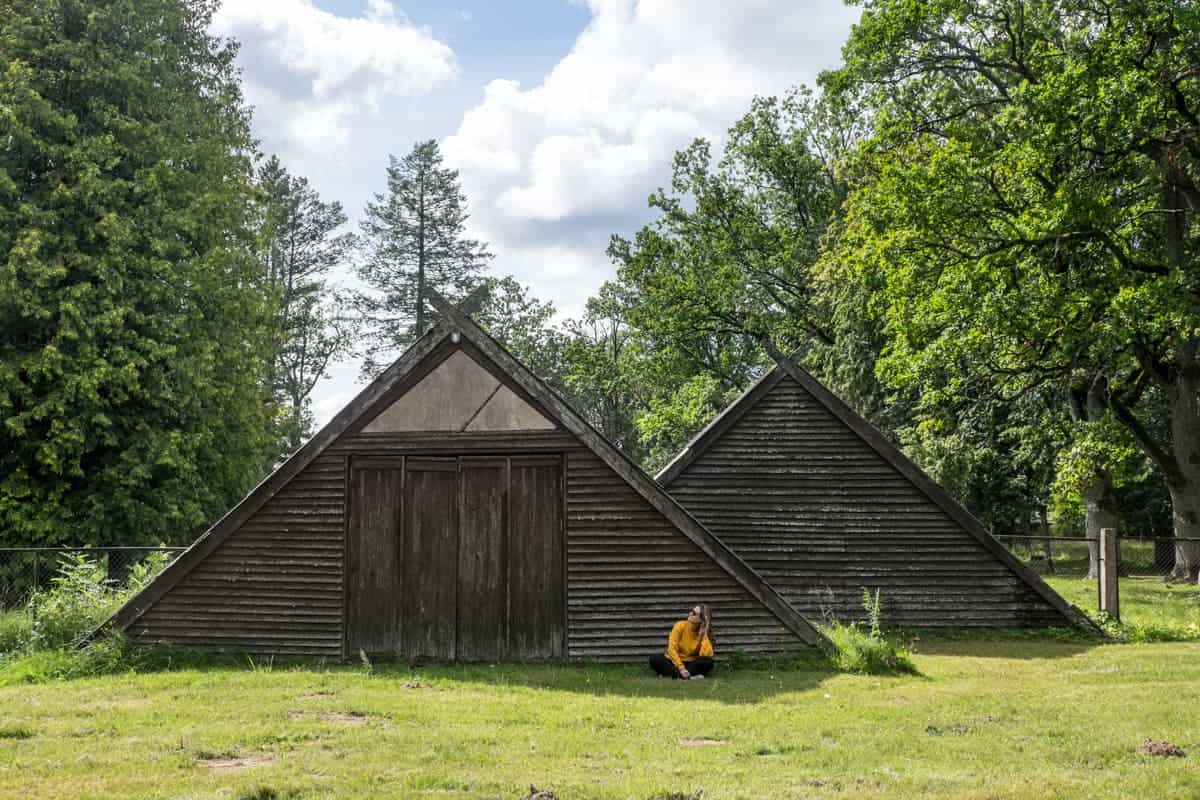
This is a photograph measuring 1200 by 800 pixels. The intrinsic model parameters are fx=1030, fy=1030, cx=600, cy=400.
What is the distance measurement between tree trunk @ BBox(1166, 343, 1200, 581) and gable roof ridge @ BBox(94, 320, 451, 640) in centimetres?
1896

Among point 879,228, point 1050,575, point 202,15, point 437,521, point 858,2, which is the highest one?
point 202,15

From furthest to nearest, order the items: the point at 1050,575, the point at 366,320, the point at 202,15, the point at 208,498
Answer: the point at 366,320, the point at 1050,575, the point at 202,15, the point at 208,498

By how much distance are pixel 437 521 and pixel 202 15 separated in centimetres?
2367

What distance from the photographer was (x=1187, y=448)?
2494 centimetres

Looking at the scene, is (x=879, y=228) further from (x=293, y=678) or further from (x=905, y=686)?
(x=293, y=678)

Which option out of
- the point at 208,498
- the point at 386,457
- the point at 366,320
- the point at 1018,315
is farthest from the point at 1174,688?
the point at 366,320

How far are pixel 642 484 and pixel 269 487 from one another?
513 cm

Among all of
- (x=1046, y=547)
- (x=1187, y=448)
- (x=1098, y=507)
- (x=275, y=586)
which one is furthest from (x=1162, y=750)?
(x=1046, y=547)

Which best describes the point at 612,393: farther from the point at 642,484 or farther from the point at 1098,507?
the point at 642,484

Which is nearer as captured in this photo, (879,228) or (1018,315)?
(1018,315)

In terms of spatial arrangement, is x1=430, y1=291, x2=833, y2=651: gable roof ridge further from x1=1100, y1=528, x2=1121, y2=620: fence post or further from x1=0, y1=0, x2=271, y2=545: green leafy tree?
x1=0, y1=0, x2=271, y2=545: green leafy tree

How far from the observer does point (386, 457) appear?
570 inches

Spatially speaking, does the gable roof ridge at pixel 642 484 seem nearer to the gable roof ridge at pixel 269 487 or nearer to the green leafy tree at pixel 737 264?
the gable roof ridge at pixel 269 487

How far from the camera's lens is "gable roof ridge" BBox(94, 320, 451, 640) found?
45.6 ft
